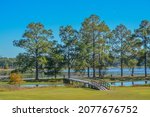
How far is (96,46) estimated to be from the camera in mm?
90438

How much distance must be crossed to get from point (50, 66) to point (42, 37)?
21.7 ft

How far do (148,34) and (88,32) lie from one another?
46.3 feet

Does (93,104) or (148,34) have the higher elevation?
(148,34)

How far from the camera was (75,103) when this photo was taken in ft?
70.4

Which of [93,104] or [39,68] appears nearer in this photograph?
[93,104]

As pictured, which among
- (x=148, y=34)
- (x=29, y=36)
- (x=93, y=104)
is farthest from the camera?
(x=148, y=34)

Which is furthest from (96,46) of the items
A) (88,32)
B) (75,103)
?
(75,103)

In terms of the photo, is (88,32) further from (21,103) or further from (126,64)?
(21,103)

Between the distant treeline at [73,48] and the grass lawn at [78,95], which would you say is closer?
the grass lawn at [78,95]

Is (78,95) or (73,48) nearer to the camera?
(78,95)

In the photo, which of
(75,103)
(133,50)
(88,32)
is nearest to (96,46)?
(88,32)

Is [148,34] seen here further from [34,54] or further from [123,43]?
[34,54]

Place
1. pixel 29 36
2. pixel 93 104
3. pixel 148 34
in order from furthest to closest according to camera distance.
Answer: pixel 148 34 → pixel 29 36 → pixel 93 104

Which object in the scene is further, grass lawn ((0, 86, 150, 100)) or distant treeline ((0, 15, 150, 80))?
distant treeline ((0, 15, 150, 80))
